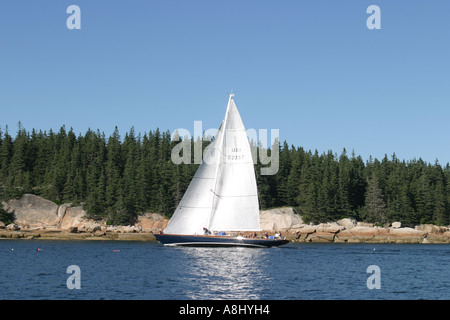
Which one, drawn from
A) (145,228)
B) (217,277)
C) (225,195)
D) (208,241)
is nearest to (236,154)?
(225,195)

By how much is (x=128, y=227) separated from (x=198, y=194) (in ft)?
161

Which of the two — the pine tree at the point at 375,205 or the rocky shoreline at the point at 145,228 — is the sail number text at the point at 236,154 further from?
the pine tree at the point at 375,205

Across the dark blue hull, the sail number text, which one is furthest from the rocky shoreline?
the sail number text

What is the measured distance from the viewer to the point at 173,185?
120m

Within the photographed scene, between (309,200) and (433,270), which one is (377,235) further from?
(433,270)

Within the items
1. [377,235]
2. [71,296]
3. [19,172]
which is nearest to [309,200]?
[377,235]

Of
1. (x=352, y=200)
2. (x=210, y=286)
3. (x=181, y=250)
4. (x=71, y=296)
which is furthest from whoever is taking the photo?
(x=352, y=200)

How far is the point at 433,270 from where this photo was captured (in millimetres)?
47750

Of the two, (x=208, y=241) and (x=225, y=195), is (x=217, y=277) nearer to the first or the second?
(x=208, y=241)

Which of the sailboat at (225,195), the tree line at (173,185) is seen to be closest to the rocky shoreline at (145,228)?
the tree line at (173,185)

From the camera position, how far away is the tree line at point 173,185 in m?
115

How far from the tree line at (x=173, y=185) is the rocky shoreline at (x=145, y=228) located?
294 centimetres

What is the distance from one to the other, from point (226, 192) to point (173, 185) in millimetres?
59162

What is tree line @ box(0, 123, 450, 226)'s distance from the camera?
115 metres
